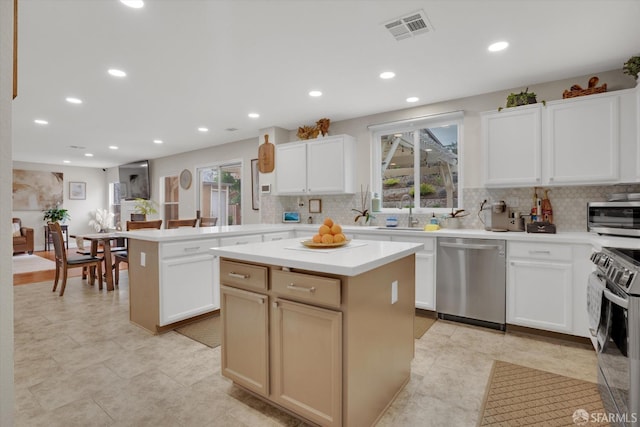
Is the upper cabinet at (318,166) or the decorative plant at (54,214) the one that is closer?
the upper cabinet at (318,166)

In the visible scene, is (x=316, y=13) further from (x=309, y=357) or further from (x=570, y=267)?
(x=570, y=267)

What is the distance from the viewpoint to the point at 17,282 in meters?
4.95

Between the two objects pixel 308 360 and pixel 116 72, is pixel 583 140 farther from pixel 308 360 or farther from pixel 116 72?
pixel 116 72

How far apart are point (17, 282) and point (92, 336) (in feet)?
10.9

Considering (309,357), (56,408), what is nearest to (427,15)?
(309,357)

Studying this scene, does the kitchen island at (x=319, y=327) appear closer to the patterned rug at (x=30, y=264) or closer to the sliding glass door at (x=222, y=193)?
the sliding glass door at (x=222, y=193)

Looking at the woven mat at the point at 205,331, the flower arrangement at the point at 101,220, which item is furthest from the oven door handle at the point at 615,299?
the flower arrangement at the point at 101,220

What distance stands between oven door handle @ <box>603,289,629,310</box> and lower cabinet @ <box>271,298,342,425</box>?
1333 mm

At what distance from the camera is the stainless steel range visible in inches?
56.0

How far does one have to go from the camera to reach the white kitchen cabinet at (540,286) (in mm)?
2725

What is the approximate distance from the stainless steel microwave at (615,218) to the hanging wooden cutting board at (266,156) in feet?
13.3

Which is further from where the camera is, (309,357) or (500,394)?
(500,394)

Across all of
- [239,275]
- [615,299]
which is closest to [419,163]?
[615,299]

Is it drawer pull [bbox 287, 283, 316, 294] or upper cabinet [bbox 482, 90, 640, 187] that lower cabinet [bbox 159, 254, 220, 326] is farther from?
upper cabinet [bbox 482, 90, 640, 187]
